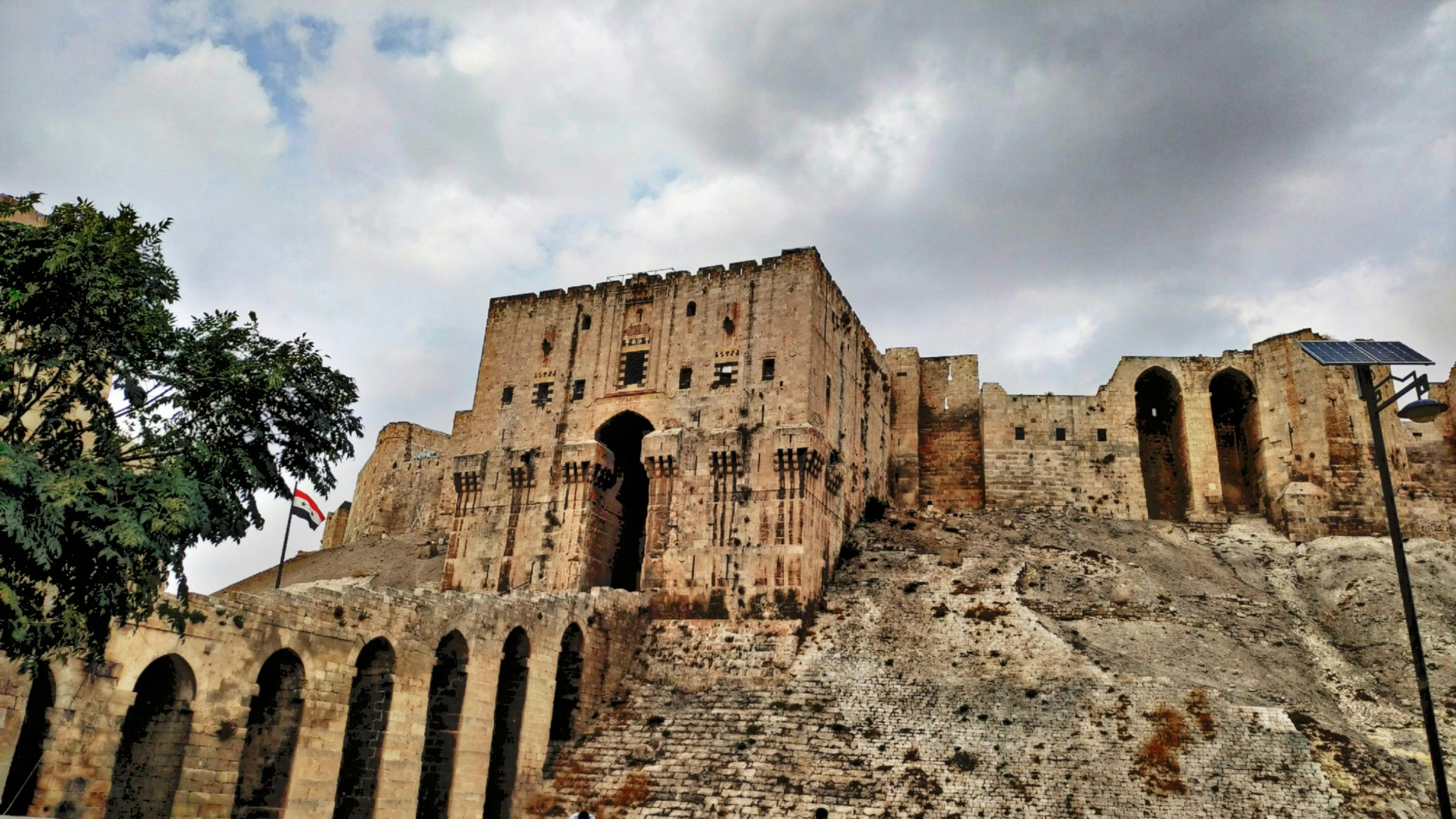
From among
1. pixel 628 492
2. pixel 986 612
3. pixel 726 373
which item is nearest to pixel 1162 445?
pixel 986 612

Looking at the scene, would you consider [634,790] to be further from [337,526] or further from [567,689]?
[337,526]

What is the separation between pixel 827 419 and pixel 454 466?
12.3m

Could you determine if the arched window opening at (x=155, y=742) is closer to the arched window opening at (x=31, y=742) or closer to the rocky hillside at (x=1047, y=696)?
the arched window opening at (x=31, y=742)

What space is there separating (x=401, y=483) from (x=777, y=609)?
97.3 feet

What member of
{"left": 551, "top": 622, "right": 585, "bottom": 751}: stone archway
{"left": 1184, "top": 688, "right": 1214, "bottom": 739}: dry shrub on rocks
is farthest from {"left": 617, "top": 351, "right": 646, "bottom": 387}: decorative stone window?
{"left": 1184, "top": 688, "right": 1214, "bottom": 739}: dry shrub on rocks

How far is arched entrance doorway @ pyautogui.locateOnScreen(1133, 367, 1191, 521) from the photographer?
38719 millimetres

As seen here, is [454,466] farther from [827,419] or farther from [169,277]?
[169,277]

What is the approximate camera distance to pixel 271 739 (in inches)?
707

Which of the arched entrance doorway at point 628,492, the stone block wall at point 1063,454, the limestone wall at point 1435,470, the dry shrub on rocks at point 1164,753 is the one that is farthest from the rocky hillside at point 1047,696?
the stone block wall at point 1063,454

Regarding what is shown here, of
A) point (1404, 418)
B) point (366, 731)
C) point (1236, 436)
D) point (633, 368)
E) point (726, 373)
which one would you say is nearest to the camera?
point (1404, 418)

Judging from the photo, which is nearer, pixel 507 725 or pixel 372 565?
pixel 507 725

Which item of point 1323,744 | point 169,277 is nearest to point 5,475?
point 169,277

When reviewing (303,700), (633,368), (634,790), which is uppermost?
(633,368)

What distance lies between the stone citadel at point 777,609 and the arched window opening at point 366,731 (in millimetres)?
68
